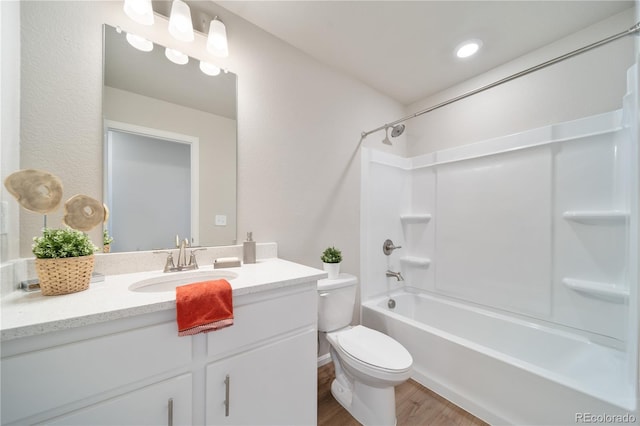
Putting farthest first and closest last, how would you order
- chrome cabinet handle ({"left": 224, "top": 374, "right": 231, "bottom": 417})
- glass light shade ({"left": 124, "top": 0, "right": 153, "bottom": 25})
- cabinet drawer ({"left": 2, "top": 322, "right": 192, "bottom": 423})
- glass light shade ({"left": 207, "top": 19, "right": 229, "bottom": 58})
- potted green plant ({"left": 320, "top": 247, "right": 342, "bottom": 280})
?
1. potted green plant ({"left": 320, "top": 247, "right": 342, "bottom": 280})
2. glass light shade ({"left": 207, "top": 19, "right": 229, "bottom": 58})
3. glass light shade ({"left": 124, "top": 0, "right": 153, "bottom": 25})
4. chrome cabinet handle ({"left": 224, "top": 374, "right": 231, "bottom": 417})
5. cabinet drawer ({"left": 2, "top": 322, "right": 192, "bottom": 423})

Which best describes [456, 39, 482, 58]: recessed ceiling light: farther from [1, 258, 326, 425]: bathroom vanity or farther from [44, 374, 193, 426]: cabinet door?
[44, 374, 193, 426]: cabinet door

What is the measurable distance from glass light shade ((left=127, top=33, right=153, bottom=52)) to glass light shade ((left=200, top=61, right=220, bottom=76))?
0.81ft

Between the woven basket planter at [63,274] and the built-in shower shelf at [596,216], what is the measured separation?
8.91 feet

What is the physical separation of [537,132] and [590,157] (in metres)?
0.35

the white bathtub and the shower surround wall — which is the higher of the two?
the shower surround wall

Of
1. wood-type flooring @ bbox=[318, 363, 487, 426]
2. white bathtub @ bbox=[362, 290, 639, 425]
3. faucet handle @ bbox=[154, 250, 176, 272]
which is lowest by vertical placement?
wood-type flooring @ bbox=[318, 363, 487, 426]

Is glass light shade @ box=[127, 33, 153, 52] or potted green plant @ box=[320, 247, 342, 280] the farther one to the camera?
potted green plant @ box=[320, 247, 342, 280]

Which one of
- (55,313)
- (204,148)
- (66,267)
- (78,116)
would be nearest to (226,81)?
(204,148)

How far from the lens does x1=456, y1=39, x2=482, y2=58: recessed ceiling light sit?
5.47ft

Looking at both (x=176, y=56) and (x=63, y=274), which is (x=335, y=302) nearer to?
(x=63, y=274)

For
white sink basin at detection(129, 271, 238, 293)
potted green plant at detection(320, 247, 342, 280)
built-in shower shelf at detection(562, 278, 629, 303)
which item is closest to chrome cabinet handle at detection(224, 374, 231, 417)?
white sink basin at detection(129, 271, 238, 293)

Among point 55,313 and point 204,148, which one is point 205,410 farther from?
point 204,148

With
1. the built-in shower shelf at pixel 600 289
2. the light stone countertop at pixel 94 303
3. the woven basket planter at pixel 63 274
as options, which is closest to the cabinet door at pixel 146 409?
the light stone countertop at pixel 94 303

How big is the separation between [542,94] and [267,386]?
2.68m
